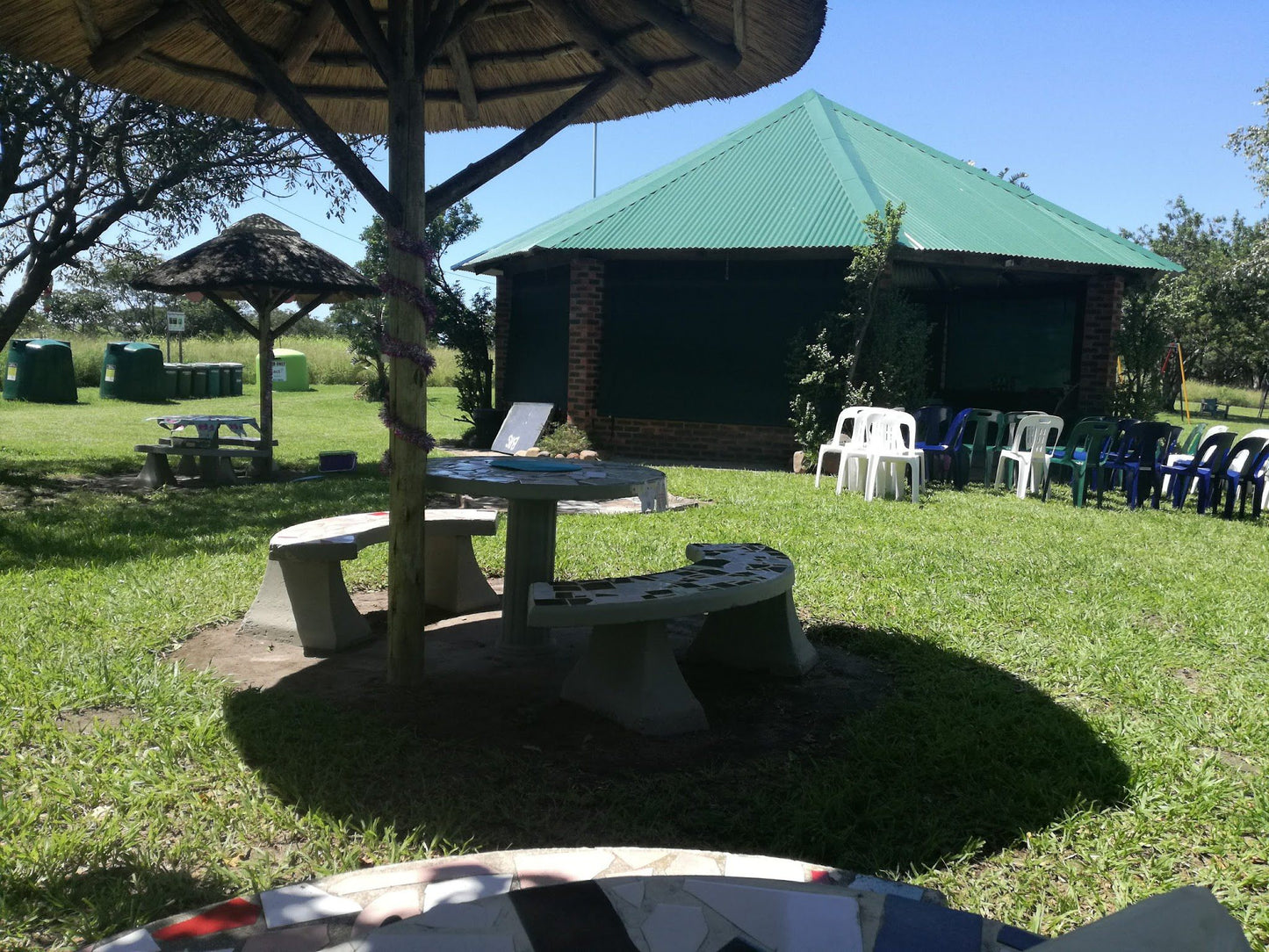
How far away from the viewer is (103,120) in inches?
405

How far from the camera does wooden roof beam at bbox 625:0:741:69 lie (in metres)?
3.88

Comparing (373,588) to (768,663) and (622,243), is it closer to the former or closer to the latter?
(768,663)

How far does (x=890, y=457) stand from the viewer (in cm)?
952

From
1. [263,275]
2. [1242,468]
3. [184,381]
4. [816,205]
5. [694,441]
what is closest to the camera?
[1242,468]

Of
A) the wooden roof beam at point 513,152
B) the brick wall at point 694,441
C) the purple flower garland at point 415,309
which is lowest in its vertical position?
the brick wall at point 694,441

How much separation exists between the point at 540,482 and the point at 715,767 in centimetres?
130

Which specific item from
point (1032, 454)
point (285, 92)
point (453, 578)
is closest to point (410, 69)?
point (285, 92)

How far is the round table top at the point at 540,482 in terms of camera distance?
3.71 meters

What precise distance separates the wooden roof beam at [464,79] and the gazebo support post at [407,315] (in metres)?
1.21

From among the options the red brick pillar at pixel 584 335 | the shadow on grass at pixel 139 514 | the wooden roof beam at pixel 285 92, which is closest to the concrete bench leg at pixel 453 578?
the shadow on grass at pixel 139 514

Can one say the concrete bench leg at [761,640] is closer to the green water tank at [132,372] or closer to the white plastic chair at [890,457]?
the white plastic chair at [890,457]

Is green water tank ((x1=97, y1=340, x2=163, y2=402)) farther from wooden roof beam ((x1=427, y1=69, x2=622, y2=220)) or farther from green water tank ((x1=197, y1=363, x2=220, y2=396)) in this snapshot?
wooden roof beam ((x1=427, y1=69, x2=622, y2=220))

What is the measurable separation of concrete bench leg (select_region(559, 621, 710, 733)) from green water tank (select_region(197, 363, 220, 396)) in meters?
26.7

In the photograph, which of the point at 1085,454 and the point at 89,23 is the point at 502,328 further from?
the point at 89,23
